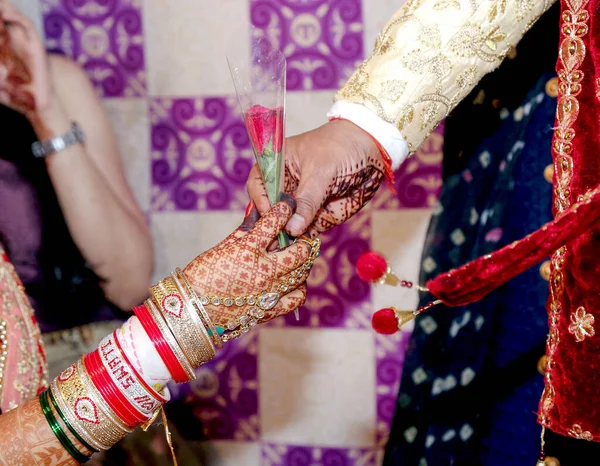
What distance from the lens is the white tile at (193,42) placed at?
125 cm

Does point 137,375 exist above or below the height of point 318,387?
above

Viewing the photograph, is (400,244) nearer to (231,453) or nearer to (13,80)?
(231,453)

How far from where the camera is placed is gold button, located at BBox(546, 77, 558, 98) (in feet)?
2.38

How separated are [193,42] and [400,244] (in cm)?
66

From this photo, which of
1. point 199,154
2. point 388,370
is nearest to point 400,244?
point 388,370

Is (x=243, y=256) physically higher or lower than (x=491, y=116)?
lower

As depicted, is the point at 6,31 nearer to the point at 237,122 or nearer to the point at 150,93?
the point at 150,93

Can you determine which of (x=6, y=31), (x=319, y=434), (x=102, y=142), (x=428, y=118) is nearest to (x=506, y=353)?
(x=428, y=118)

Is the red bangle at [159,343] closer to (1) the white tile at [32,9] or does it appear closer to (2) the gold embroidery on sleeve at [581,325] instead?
(2) the gold embroidery on sleeve at [581,325]

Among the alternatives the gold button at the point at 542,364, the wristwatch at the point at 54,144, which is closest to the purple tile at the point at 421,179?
the gold button at the point at 542,364

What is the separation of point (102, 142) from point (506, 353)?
957 millimetres

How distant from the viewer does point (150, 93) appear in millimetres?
1315

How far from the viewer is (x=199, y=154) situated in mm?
1330

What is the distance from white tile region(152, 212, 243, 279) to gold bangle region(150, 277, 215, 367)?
74 centimetres
